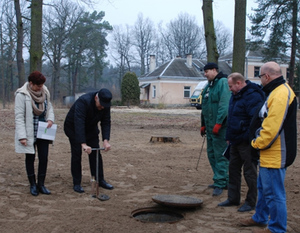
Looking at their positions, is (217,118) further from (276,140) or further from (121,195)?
(276,140)

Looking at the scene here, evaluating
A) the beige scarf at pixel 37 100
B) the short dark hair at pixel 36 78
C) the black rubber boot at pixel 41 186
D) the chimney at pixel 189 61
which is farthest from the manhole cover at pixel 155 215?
the chimney at pixel 189 61

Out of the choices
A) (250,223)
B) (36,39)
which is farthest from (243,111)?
(36,39)

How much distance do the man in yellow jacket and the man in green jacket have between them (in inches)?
71.5

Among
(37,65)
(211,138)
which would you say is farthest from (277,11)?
(211,138)

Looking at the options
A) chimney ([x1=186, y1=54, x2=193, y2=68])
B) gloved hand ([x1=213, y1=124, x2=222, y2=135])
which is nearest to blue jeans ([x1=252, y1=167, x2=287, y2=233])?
gloved hand ([x1=213, y1=124, x2=222, y2=135])

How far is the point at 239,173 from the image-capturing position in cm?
533

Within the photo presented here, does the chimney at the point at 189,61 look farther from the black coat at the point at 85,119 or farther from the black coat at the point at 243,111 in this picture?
the black coat at the point at 243,111

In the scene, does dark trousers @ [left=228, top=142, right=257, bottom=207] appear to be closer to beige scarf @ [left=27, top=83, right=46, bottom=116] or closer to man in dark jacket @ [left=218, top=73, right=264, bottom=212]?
man in dark jacket @ [left=218, top=73, right=264, bottom=212]

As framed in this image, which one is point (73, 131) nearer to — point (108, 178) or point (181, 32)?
point (108, 178)

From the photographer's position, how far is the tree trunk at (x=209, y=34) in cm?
1201

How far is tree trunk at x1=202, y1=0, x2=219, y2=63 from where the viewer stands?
12008 millimetres

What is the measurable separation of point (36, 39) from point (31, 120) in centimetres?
556

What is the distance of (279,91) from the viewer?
12.7ft

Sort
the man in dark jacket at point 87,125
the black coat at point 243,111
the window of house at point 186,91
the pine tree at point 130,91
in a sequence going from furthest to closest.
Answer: the window of house at point 186,91
the pine tree at point 130,91
the man in dark jacket at point 87,125
the black coat at point 243,111
